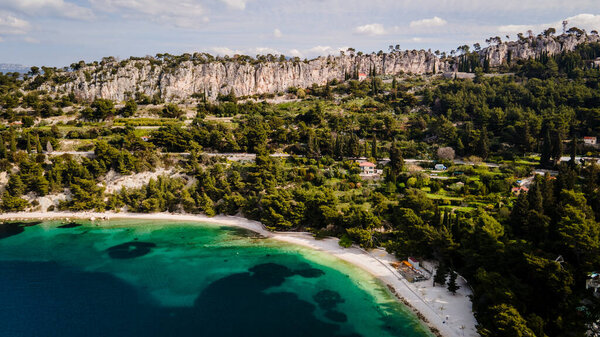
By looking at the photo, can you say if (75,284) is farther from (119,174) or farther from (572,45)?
(572,45)

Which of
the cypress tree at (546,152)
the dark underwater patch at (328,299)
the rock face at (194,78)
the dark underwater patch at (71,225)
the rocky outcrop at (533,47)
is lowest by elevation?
the dark underwater patch at (328,299)

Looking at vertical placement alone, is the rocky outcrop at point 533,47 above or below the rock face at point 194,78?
above

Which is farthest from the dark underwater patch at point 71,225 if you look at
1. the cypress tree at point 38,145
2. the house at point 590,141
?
the house at point 590,141

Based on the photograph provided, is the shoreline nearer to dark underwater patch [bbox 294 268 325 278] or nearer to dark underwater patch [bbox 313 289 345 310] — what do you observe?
dark underwater patch [bbox 294 268 325 278]

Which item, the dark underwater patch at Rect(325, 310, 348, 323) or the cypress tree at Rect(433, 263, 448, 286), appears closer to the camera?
the dark underwater patch at Rect(325, 310, 348, 323)

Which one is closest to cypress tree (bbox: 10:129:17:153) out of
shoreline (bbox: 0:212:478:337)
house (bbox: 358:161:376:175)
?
shoreline (bbox: 0:212:478:337)

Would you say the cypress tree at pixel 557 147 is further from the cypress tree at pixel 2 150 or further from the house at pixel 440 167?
the cypress tree at pixel 2 150

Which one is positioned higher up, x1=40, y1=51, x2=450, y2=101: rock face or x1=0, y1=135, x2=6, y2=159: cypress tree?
x1=40, y1=51, x2=450, y2=101: rock face
